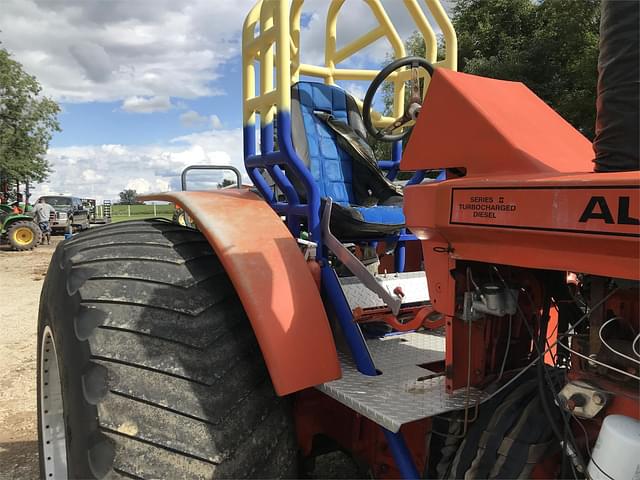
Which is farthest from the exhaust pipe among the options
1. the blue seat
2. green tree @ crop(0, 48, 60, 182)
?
green tree @ crop(0, 48, 60, 182)

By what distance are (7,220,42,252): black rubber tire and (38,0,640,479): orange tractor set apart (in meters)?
13.9

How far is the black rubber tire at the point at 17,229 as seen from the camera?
46.0 ft

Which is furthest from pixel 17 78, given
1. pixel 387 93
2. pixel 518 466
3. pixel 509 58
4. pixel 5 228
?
pixel 518 466

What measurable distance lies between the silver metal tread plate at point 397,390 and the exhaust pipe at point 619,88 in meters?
0.74

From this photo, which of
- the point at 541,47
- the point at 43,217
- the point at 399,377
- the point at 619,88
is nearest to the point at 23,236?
the point at 43,217

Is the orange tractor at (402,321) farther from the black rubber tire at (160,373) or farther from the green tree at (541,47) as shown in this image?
the green tree at (541,47)

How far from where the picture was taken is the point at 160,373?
1440mm

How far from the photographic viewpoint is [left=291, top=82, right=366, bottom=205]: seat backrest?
2.52 meters

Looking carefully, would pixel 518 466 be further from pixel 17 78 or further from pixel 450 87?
pixel 17 78

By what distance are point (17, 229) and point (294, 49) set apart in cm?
1382

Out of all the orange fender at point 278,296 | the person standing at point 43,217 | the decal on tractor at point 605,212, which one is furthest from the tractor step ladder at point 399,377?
the person standing at point 43,217

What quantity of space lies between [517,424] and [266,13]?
166cm

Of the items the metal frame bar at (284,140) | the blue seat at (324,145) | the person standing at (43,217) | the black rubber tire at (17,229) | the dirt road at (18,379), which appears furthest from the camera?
the person standing at (43,217)

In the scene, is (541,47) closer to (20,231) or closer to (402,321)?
(402,321)
